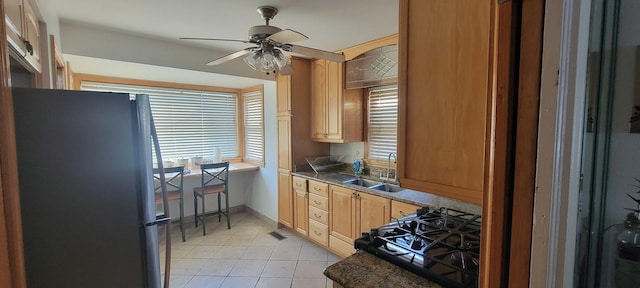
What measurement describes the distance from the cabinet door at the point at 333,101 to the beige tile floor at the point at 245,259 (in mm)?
1443

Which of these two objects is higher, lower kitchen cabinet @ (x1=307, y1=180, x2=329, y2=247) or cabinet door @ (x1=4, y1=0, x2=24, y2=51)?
cabinet door @ (x1=4, y1=0, x2=24, y2=51)

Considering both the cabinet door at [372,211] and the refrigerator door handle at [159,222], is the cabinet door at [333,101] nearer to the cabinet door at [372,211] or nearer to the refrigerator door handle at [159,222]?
the cabinet door at [372,211]

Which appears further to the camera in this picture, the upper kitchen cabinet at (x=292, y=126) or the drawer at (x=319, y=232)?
the upper kitchen cabinet at (x=292, y=126)

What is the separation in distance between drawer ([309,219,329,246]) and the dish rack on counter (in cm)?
67

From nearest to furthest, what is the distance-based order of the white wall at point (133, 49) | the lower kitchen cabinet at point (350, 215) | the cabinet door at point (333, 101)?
the white wall at point (133, 49) → the lower kitchen cabinet at point (350, 215) → the cabinet door at point (333, 101)

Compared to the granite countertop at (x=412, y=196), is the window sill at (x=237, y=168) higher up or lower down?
lower down

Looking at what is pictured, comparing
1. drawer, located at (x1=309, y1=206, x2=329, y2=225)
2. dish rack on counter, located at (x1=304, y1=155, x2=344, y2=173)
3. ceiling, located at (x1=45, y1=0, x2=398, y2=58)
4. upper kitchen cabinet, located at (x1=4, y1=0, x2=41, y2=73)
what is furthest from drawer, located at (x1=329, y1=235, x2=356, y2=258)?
upper kitchen cabinet, located at (x1=4, y1=0, x2=41, y2=73)

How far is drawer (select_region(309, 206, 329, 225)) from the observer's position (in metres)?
3.24

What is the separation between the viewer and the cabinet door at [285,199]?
3760mm

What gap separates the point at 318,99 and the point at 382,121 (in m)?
0.90

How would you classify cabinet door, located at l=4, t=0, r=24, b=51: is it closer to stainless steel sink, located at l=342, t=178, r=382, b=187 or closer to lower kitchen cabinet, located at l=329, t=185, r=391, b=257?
lower kitchen cabinet, located at l=329, t=185, r=391, b=257

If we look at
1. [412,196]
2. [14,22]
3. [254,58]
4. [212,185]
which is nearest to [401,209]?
[412,196]

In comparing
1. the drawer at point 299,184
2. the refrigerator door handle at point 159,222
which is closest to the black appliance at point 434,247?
the refrigerator door handle at point 159,222

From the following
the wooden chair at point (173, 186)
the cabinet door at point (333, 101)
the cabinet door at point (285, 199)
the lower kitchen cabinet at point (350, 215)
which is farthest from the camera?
the cabinet door at point (285, 199)
